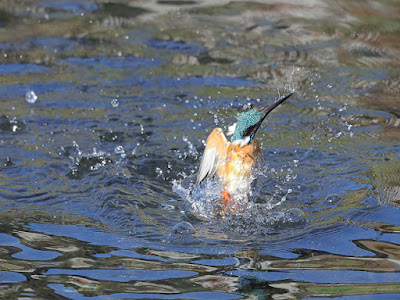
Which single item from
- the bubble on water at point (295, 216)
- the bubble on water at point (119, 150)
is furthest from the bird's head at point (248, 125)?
the bubble on water at point (119, 150)

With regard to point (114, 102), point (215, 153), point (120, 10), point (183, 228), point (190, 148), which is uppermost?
point (120, 10)

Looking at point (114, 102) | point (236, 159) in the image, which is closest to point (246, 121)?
point (236, 159)

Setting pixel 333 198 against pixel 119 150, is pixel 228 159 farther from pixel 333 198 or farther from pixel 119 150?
pixel 119 150

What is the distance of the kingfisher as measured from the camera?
5211mm

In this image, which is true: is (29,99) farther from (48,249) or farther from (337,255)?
(337,255)

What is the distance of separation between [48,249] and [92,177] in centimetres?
147

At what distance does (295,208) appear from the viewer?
4836mm

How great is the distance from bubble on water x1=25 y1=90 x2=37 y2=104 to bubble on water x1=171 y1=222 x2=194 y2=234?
333 cm

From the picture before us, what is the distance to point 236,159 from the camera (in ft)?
17.3

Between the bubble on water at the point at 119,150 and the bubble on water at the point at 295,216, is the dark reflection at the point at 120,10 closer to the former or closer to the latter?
the bubble on water at the point at 119,150

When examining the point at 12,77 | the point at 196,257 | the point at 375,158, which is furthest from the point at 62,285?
the point at 12,77

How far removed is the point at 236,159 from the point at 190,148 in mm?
1081

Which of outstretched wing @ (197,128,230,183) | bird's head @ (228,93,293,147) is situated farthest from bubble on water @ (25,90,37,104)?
bird's head @ (228,93,293,147)

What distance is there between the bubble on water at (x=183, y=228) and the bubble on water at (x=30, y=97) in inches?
131
